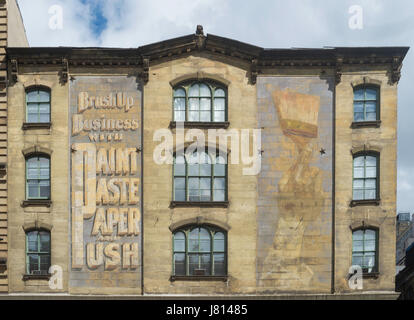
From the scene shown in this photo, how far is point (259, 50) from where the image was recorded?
968 inches

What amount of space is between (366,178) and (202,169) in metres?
7.75

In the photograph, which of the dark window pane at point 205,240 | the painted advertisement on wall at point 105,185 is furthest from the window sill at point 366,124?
the painted advertisement on wall at point 105,185

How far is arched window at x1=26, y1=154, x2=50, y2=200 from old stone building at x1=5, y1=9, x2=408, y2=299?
5 cm

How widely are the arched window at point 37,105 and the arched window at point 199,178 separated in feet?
21.7

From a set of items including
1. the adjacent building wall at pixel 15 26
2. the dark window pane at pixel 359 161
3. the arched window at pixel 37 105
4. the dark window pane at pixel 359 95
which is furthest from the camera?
the adjacent building wall at pixel 15 26

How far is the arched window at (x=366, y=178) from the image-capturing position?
24.5 m

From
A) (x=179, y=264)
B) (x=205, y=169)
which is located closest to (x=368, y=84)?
(x=205, y=169)

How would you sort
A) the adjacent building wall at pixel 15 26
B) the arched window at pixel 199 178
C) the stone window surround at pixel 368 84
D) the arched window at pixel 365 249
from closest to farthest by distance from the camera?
the arched window at pixel 365 249 → the arched window at pixel 199 178 → the stone window surround at pixel 368 84 → the adjacent building wall at pixel 15 26

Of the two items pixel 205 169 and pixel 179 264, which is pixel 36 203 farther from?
pixel 205 169

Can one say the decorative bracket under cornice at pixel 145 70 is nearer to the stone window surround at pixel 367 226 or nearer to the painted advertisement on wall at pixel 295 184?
the painted advertisement on wall at pixel 295 184

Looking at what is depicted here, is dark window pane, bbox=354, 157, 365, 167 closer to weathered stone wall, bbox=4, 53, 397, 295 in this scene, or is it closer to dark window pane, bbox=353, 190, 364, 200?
weathered stone wall, bbox=4, 53, 397, 295

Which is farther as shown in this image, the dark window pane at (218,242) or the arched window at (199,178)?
the arched window at (199,178)

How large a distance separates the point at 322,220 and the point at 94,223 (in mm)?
10693

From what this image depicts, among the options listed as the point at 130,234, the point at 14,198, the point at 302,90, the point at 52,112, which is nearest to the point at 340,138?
the point at 302,90
